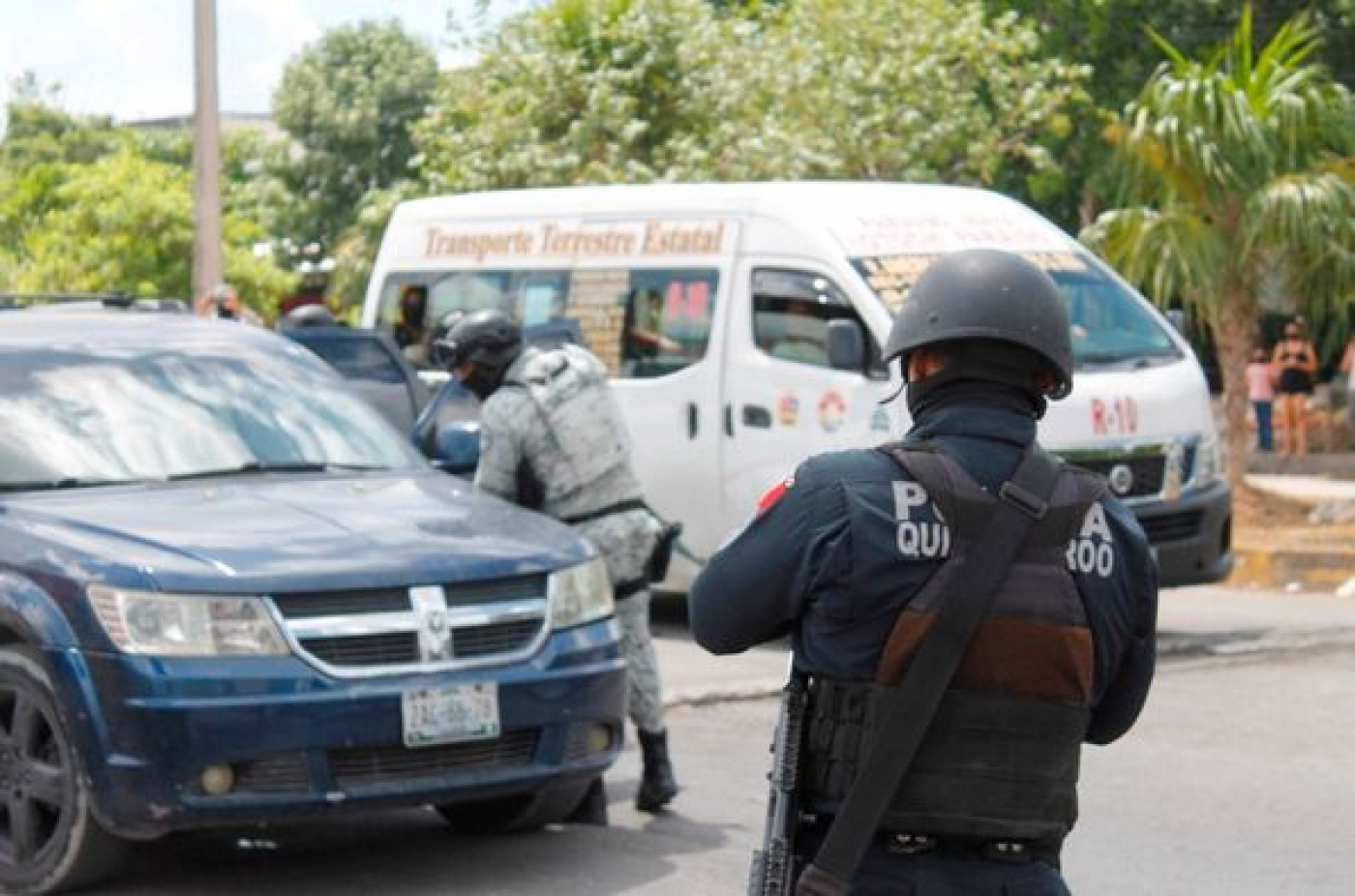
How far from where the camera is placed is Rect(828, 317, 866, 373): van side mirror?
39.7 feet

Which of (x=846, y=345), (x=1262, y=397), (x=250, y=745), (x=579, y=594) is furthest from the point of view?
(x=1262, y=397)

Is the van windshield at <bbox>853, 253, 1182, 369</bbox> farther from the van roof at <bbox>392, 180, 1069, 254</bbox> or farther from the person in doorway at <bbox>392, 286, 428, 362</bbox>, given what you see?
the person in doorway at <bbox>392, 286, 428, 362</bbox>

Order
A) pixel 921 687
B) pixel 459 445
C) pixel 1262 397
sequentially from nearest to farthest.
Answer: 1. pixel 921 687
2. pixel 459 445
3. pixel 1262 397

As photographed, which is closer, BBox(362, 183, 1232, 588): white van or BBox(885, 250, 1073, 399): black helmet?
BBox(885, 250, 1073, 399): black helmet

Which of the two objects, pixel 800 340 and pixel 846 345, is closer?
pixel 846 345

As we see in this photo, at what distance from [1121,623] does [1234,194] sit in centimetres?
1437

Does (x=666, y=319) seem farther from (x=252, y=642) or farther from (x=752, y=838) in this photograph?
(x=252, y=642)

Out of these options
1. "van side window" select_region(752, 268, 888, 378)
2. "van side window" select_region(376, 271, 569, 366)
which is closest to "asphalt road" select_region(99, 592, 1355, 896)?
"van side window" select_region(752, 268, 888, 378)

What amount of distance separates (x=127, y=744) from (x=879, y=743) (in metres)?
3.62

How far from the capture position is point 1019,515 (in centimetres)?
360

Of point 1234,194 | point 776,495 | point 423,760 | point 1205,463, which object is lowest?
point 423,760

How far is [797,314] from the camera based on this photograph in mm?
12594

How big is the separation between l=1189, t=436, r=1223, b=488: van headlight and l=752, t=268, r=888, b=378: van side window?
63.0 inches

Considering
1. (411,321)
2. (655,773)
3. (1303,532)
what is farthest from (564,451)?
(1303,532)
